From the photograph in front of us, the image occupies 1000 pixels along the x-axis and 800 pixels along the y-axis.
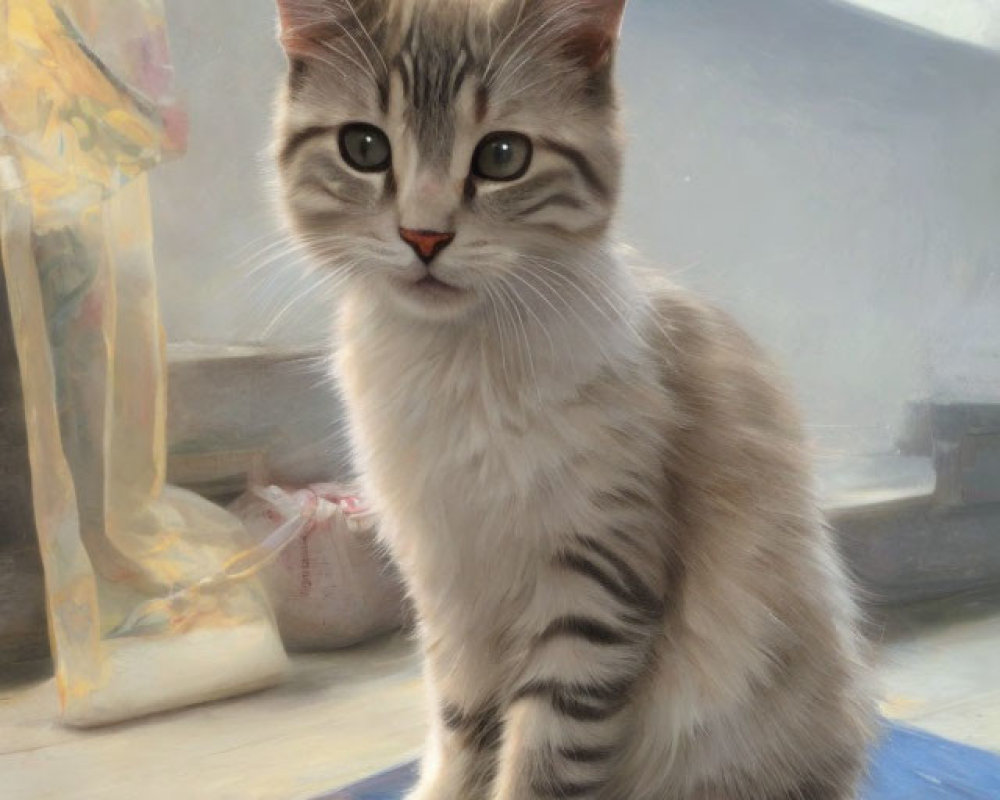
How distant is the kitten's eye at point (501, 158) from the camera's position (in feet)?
3.24

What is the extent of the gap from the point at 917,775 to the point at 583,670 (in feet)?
1.91

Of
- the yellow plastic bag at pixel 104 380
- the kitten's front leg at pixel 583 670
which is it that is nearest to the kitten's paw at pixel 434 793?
the kitten's front leg at pixel 583 670

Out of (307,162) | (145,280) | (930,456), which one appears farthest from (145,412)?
(930,456)

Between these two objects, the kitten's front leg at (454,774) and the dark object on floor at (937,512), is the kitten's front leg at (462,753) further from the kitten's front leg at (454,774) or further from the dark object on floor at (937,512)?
the dark object on floor at (937,512)

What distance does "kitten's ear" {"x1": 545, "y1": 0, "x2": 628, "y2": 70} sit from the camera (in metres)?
0.99

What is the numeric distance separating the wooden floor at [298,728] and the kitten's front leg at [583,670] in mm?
453

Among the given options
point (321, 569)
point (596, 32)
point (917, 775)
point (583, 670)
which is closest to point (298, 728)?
point (321, 569)

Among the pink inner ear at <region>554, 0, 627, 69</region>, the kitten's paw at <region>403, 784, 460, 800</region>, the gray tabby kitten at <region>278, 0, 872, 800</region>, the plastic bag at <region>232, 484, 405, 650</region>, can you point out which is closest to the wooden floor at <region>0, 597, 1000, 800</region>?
the plastic bag at <region>232, 484, 405, 650</region>

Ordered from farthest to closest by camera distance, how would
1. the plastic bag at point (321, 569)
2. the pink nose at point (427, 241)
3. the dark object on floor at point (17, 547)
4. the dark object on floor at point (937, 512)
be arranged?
the dark object on floor at point (937, 512)
the plastic bag at point (321, 569)
the dark object on floor at point (17, 547)
the pink nose at point (427, 241)

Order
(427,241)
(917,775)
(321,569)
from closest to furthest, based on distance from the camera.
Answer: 1. (427,241)
2. (917,775)
3. (321,569)

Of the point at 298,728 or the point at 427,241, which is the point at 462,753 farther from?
the point at 427,241

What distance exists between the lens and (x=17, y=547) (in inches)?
60.6

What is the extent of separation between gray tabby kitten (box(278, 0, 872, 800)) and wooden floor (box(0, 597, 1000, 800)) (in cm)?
41

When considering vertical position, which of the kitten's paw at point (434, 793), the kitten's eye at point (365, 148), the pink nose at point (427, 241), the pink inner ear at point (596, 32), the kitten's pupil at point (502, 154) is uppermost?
the pink inner ear at point (596, 32)
